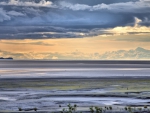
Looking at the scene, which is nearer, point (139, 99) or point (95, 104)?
point (95, 104)

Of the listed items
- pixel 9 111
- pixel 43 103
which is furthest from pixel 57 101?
pixel 9 111

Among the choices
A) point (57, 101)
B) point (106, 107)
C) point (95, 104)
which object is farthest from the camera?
point (57, 101)

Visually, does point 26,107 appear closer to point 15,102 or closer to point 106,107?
point 15,102

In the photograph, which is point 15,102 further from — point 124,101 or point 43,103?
point 124,101

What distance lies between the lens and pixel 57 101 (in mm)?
47406

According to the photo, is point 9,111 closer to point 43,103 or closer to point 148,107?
point 43,103

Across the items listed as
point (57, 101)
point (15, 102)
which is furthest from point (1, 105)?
point (57, 101)

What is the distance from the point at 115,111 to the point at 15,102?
515 inches

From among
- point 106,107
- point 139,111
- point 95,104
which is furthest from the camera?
point 95,104

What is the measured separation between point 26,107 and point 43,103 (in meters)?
3.96

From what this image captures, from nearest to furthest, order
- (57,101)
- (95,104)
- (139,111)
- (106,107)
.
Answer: (139,111) < (106,107) < (95,104) < (57,101)

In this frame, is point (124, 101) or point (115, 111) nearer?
point (115, 111)

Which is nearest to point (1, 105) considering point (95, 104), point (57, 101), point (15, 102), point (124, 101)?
point (15, 102)

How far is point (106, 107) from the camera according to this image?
4122 cm
